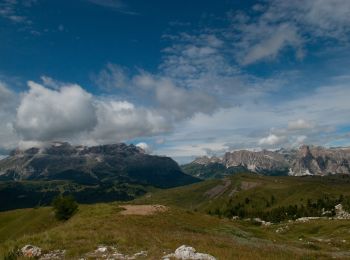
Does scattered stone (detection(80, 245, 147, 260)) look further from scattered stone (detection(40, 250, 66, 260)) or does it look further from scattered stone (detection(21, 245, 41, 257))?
scattered stone (detection(21, 245, 41, 257))

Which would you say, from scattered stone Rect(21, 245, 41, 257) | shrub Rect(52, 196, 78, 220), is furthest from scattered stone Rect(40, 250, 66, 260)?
shrub Rect(52, 196, 78, 220)

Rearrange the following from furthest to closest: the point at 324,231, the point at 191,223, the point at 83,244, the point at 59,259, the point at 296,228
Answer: the point at 296,228
the point at 324,231
the point at 191,223
the point at 83,244
the point at 59,259

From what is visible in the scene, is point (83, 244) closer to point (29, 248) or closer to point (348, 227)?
point (29, 248)

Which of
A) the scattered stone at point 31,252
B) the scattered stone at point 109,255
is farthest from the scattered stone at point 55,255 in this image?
the scattered stone at point 109,255

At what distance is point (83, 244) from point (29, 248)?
418 centimetres

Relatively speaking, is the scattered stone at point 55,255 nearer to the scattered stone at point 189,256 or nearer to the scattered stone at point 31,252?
the scattered stone at point 31,252

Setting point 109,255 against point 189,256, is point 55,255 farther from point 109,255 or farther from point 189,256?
point 189,256

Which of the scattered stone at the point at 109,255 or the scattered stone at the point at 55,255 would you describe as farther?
the scattered stone at the point at 55,255

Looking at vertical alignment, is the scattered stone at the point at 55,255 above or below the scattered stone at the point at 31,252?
below

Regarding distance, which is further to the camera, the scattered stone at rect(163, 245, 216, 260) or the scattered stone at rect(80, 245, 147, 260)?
the scattered stone at rect(80, 245, 147, 260)

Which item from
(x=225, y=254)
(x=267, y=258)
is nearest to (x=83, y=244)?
(x=225, y=254)

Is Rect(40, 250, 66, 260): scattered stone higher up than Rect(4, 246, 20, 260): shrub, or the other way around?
Rect(4, 246, 20, 260): shrub

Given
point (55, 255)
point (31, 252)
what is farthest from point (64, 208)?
point (31, 252)

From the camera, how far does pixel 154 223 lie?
5041 cm
